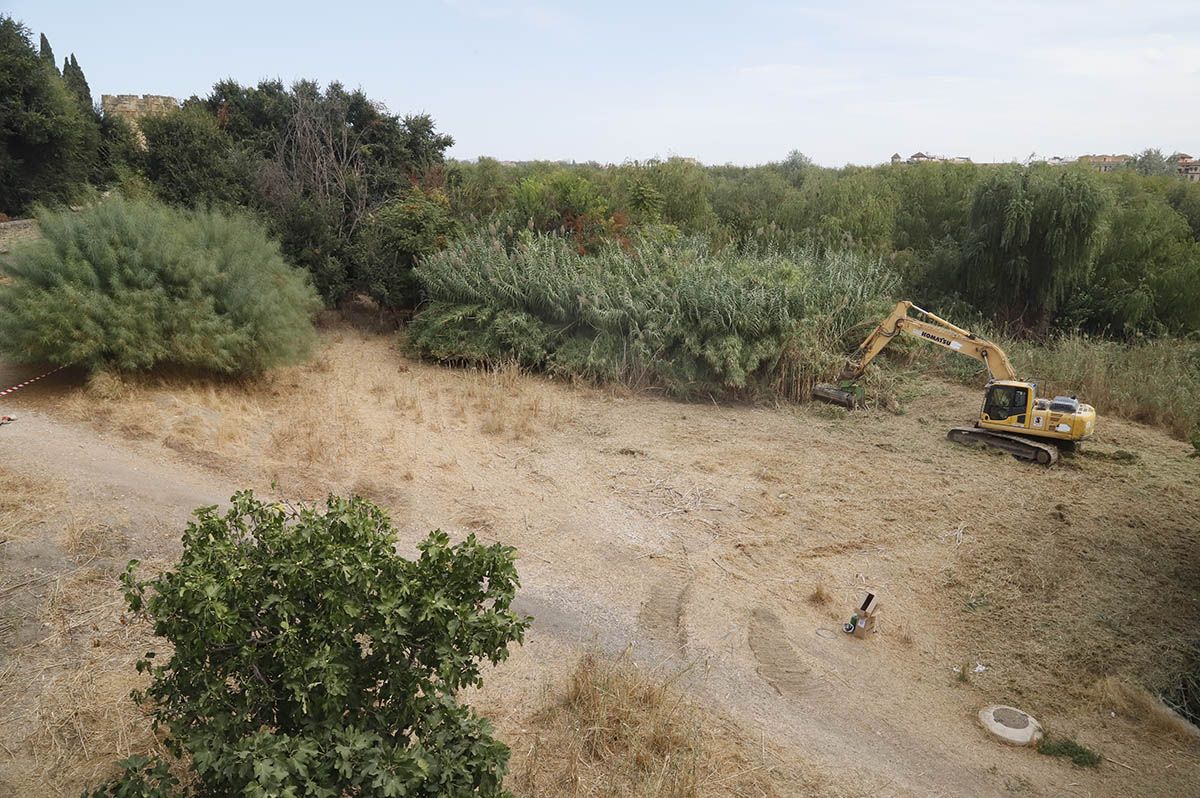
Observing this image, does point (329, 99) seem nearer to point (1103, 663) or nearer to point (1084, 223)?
point (1084, 223)

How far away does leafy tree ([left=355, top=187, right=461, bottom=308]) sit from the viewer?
13.9 metres

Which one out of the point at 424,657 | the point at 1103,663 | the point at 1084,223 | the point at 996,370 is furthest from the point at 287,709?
the point at 1084,223

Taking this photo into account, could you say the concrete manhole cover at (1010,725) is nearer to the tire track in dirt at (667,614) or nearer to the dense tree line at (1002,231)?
the tire track in dirt at (667,614)

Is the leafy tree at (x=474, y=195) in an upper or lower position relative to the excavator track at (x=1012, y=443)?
upper

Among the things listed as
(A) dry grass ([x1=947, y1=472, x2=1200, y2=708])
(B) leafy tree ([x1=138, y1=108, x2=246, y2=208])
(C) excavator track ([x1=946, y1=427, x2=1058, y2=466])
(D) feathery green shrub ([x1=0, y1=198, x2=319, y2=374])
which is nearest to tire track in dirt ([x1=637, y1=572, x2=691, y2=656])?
(A) dry grass ([x1=947, y1=472, x2=1200, y2=708])

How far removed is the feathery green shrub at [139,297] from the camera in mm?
8422

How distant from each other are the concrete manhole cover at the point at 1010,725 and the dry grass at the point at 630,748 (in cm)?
149

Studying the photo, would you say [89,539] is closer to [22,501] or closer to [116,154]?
[22,501]

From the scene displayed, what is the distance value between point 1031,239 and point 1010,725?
487 inches

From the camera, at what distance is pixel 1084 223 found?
13969mm

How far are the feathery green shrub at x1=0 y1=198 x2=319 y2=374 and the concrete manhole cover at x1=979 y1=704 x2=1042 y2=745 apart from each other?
8.50 m

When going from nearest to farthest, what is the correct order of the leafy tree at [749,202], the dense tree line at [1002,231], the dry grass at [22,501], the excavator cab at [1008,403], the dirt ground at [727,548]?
the dirt ground at [727,548]
the dry grass at [22,501]
the excavator cab at [1008,403]
the dense tree line at [1002,231]
the leafy tree at [749,202]

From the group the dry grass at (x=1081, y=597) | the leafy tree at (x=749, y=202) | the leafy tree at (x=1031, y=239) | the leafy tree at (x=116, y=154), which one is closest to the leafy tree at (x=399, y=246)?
the leafy tree at (x=116, y=154)

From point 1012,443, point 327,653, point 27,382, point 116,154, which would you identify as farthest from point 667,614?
point 116,154
